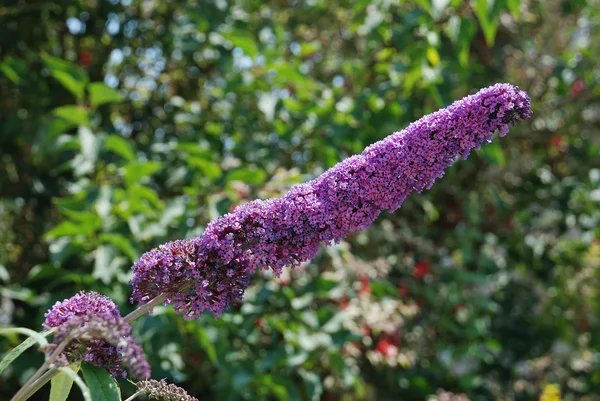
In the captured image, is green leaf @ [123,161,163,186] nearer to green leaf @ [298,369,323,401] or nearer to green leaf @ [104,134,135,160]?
green leaf @ [104,134,135,160]

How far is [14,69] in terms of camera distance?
11.2 feet

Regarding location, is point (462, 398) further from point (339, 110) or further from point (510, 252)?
point (339, 110)

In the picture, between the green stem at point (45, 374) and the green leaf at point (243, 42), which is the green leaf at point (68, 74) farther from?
the green stem at point (45, 374)

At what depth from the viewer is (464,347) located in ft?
14.1

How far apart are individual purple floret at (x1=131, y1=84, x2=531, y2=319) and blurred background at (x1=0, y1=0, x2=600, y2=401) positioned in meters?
1.59

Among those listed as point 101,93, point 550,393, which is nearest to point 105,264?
point 101,93

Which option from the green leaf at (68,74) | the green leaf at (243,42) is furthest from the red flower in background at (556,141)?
Answer: the green leaf at (68,74)

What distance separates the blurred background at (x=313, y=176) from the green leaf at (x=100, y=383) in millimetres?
1608

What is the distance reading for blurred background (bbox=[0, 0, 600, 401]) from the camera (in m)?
3.14

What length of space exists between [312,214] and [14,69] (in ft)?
8.12

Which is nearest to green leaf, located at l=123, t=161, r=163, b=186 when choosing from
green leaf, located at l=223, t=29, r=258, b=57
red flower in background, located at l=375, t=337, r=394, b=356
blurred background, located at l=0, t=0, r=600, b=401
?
blurred background, located at l=0, t=0, r=600, b=401

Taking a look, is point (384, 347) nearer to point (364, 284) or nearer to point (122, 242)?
point (364, 284)

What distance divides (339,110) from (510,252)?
6.06 feet

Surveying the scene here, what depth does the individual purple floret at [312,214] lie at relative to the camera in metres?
1.31
